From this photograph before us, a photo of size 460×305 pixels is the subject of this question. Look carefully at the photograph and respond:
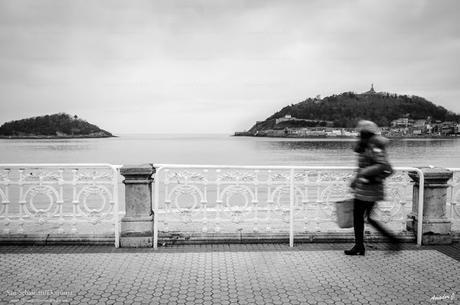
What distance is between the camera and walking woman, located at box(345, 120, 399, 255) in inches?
179

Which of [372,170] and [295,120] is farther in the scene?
[295,120]

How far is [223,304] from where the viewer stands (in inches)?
147

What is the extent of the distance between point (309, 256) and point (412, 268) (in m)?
1.36

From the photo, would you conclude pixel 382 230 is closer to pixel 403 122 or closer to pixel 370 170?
pixel 370 170

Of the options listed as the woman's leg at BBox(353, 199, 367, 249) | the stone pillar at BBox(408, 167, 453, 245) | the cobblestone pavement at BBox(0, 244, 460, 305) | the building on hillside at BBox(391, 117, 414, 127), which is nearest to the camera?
the cobblestone pavement at BBox(0, 244, 460, 305)

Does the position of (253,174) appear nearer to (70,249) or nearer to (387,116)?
(70,249)

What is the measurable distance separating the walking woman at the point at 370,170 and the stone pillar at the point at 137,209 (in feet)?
10.3

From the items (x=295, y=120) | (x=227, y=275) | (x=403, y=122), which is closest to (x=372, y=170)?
(x=227, y=275)

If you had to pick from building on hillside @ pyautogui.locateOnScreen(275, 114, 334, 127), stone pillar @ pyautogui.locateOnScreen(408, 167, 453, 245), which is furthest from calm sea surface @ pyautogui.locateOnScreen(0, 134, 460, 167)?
building on hillside @ pyautogui.locateOnScreen(275, 114, 334, 127)

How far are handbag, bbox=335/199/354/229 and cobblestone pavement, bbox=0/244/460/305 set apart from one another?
54 cm

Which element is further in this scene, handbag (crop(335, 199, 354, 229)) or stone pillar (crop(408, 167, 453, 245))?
stone pillar (crop(408, 167, 453, 245))

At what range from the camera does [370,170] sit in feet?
14.9

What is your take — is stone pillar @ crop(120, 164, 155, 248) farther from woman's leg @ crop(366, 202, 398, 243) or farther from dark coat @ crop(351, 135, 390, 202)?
woman's leg @ crop(366, 202, 398, 243)

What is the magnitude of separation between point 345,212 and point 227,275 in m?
1.91
